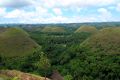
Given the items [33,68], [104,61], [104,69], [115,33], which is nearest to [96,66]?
[104,69]

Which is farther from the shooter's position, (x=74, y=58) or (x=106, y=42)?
(x=106, y=42)

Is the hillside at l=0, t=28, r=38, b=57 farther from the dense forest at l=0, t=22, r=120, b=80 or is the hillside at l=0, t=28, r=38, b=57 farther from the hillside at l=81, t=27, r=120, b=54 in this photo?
the hillside at l=81, t=27, r=120, b=54

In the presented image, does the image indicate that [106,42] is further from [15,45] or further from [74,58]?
[15,45]

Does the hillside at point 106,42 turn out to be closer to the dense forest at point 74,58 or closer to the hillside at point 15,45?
the dense forest at point 74,58

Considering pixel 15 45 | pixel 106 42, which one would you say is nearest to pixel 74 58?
pixel 106 42

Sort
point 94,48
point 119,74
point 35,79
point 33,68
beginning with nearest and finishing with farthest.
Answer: point 35,79 → point 119,74 → point 33,68 → point 94,48

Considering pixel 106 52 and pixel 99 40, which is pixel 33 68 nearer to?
pixel 106 52

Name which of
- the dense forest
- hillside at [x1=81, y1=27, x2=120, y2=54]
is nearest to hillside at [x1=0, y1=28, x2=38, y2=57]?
the dense forest
